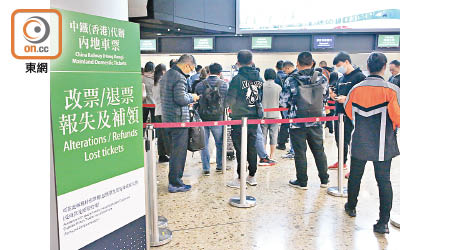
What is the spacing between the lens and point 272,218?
3668 mm

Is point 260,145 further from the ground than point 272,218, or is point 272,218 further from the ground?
point 260,145

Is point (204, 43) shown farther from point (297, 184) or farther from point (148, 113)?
point (297, 184)

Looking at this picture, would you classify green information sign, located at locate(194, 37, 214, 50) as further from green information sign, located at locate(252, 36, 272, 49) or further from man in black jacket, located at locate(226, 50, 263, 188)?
man in black jacket, located at locate(226, 50, 263, 188)

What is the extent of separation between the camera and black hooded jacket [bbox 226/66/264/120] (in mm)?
4496

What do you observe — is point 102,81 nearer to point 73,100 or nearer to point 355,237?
point 73,100

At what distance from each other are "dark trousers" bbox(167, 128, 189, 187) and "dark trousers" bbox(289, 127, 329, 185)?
1.28m

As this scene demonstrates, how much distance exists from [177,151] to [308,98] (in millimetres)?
1656

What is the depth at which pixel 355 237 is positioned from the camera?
3234 millimetres

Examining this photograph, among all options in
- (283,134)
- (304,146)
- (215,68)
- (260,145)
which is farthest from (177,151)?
(283,134)

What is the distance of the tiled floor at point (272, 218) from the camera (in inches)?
123

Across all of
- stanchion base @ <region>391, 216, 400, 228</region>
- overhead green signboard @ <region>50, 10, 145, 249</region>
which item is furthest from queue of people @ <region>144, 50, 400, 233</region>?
overhead green signboard @ <region>50, 10, 145, 249</region>

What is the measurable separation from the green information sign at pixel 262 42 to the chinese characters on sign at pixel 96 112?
8925 millimetres

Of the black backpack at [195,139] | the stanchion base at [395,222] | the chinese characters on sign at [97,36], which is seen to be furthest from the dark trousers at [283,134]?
the chinese characters on sign at [97,36]

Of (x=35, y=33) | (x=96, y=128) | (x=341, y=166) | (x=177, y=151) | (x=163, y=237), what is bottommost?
(x=163, y=237)
